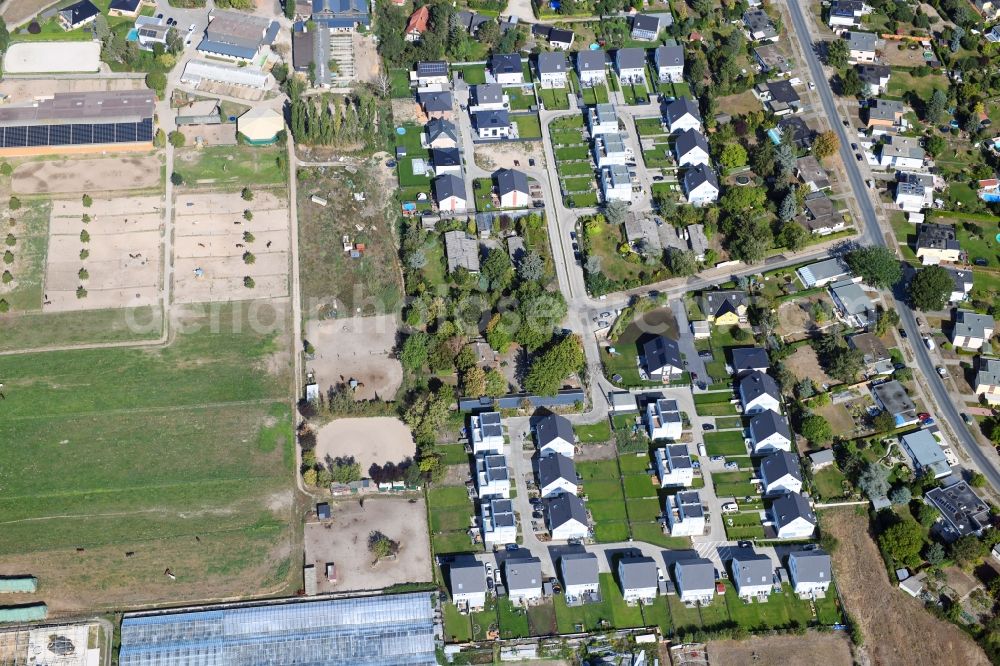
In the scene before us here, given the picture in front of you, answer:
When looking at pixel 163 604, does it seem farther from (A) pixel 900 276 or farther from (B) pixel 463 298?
(A) pixel 900 276

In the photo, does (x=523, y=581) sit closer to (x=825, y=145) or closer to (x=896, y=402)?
(x=896, y=402)

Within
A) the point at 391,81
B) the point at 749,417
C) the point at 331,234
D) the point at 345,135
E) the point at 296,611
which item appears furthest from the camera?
the point at 391,81

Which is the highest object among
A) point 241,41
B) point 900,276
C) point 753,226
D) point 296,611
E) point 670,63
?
point 241,41

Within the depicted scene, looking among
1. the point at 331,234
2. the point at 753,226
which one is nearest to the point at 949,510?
the point at 753,226

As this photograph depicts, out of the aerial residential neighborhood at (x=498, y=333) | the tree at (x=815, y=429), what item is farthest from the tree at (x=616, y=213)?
the tree at (x=815, y=429)

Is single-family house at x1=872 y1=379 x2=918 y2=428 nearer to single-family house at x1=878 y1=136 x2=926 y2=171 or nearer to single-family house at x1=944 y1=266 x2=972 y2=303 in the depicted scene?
single-family house at x1=944 y1=266 x2=972 y2=303

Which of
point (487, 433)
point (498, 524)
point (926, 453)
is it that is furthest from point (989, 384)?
point (498, 524)
